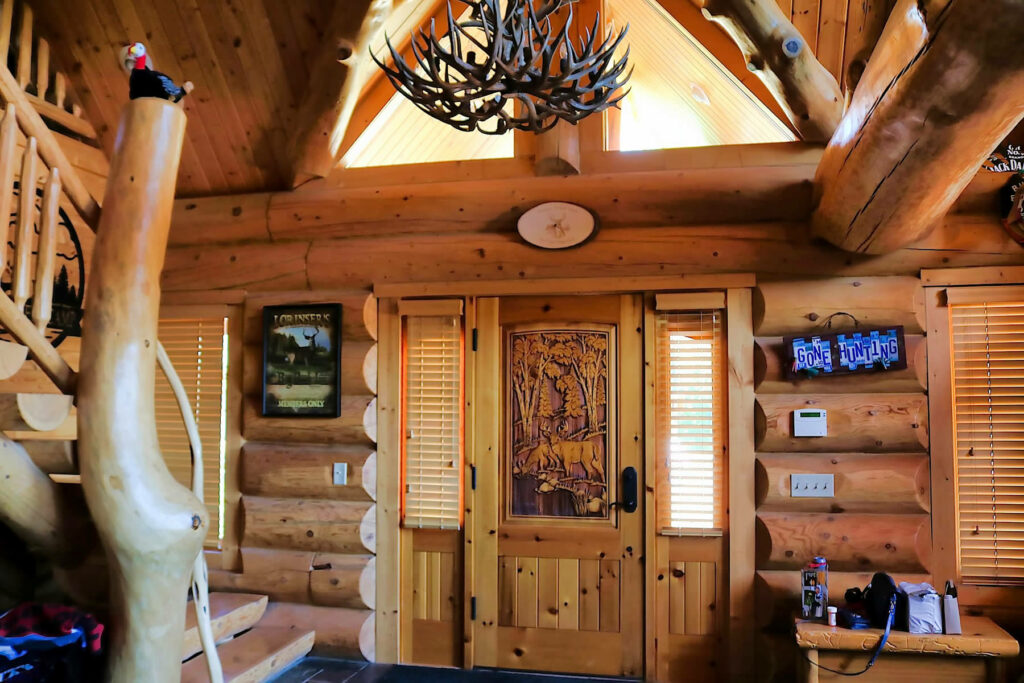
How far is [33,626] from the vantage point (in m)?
2.94

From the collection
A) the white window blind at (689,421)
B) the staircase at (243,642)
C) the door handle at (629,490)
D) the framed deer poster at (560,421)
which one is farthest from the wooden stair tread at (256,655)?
the white window blind at (689,421)

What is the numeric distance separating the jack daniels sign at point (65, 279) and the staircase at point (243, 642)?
181cm

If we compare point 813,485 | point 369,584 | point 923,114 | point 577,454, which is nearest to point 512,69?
point 923,114

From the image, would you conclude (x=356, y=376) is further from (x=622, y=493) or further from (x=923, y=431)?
(x=923, y=431)

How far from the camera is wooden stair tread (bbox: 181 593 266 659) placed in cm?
367

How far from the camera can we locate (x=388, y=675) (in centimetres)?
418

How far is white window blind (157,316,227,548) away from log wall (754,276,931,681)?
323 centimetres

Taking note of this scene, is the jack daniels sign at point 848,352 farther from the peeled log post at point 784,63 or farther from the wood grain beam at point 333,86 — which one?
the wood grain beam at point 333,86

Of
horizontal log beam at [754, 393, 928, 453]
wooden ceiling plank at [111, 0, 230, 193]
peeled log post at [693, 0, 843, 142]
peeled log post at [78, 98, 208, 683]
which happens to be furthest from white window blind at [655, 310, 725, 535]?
wooden ceiling plank at [111, 0, 230, 193]

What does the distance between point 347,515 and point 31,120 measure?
261cm

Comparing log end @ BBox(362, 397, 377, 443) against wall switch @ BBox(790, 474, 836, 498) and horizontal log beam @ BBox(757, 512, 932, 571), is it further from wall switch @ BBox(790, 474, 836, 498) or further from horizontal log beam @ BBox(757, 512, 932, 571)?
wall switch @ BBox(790, 474, 836, 498)

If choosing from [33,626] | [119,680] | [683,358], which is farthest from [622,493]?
[33,626]

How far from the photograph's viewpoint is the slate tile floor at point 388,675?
4.08 metres

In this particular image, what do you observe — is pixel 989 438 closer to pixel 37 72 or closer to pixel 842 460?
pixel 842 460
